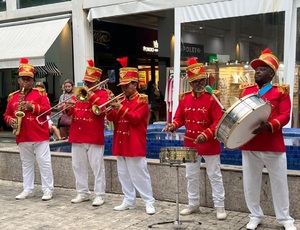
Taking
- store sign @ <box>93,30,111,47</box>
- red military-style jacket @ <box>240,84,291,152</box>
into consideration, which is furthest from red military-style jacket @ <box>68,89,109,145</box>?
store sign @ <box>93,30,111,47</box>

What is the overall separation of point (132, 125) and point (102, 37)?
32.5 feet

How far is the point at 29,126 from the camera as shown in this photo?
21.7ft

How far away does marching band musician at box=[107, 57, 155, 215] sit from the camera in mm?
5629

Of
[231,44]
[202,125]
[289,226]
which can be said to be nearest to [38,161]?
[202,125]

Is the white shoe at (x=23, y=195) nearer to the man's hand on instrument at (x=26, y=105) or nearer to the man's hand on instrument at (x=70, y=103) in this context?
the man's hand on instrument at (x=26, y=105)

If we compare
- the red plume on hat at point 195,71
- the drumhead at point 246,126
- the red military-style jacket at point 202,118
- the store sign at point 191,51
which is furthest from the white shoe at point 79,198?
the store sign at point 191,51

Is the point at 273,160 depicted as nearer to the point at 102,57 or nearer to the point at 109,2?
the point at 109,2

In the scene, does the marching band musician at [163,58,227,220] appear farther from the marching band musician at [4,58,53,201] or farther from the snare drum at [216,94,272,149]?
the marching band musician at [4,58,53,201]

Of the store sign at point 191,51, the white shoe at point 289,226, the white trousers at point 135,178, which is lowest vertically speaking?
the white shoe at point 289,226

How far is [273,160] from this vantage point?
4766mm

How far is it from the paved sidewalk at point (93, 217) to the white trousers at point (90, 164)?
0.26 m

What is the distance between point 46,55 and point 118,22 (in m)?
3.32

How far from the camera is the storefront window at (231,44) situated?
1010 centimetres

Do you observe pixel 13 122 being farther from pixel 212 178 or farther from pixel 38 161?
pixel 212 178
